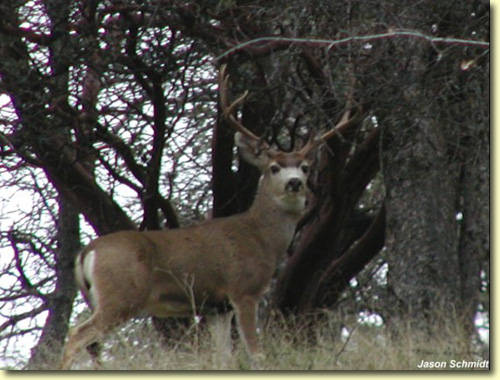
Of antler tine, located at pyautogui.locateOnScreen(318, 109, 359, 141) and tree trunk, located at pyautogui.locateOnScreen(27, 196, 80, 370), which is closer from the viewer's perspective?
A: antler tine, located at pyautogui.locateOnScreen(318, 109, 359, 141)

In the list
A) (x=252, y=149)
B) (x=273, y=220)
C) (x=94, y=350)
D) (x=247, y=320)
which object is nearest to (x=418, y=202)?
(x=273, y=220)

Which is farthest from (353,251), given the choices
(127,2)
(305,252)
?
(127,2)

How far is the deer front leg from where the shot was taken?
964cm

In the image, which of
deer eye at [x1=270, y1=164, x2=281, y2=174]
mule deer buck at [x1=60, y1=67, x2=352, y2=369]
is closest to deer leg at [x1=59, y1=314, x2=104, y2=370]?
mule deer buck at [x1=60, y1=67, x2=352, y2=369]

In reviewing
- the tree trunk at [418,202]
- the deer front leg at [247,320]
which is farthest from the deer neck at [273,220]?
the tree trunk at [418,202]

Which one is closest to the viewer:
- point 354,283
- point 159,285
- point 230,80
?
point 159,285

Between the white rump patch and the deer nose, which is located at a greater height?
the deer nose

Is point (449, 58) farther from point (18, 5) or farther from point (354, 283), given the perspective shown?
point (354, 283)

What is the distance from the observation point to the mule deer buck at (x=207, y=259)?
9.48 metres

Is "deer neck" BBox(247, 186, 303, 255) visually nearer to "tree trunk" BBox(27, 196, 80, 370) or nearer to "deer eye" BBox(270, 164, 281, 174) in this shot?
"deer eye" BBox(270, 164, 281, 174)

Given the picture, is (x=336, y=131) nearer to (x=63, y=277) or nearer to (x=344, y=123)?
(x=344, y=123)

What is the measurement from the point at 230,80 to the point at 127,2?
4.48 ft

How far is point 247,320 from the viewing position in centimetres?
993

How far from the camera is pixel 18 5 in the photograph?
10633 mm
